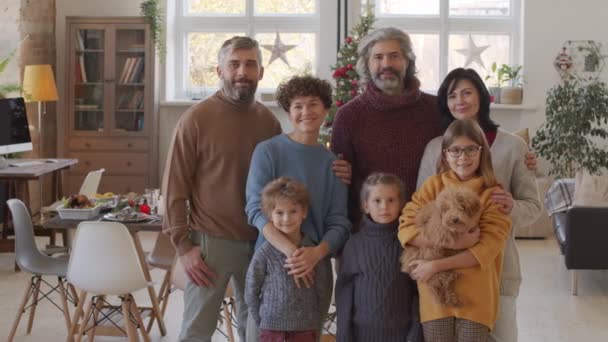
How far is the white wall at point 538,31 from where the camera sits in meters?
7.96

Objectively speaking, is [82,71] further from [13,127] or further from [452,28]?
[452,28]

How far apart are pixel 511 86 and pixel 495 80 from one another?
27cm

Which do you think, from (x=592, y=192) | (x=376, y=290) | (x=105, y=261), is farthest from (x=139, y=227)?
(x=592, y=192)

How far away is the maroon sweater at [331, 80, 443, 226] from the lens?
281 centimetres

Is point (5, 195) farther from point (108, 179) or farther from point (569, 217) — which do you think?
point (569, 217)

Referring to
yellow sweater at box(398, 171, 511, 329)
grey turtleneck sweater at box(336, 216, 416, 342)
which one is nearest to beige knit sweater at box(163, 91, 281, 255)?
grey turtleneck sweater at box(336, 216, 416, 342)

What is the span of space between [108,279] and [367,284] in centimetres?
→ 157

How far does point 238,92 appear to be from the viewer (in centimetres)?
282

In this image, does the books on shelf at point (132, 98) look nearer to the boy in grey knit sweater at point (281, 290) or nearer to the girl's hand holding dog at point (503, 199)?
the boy in grey knit sweater at point (281, 290)

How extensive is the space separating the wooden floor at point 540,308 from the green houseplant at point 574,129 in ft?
4.46

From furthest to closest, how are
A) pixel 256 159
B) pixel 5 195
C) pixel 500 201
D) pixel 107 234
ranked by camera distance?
pixel 5 195
pixel 107 234
pixel 256 159
pixel 500 201

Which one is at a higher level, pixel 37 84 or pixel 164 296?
pixel 37 84

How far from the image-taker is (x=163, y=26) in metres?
8.15

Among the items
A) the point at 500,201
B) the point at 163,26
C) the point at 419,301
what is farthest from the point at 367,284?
the point at 163,26
